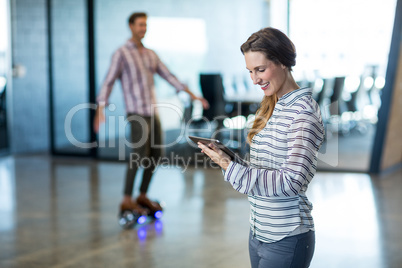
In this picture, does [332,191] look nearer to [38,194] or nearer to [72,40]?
[38,194]

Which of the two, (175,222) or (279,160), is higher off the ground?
(279,160)

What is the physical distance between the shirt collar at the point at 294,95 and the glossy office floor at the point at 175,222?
2117 millimetres

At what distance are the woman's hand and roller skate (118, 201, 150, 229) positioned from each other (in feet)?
9.34

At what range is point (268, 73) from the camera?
74.2 inches

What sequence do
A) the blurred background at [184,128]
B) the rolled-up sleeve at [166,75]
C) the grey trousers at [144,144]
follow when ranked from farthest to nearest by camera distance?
1. the rolled-up sleeve at [166,75]
2. the grey trousers at [144,144]
3. the blurred background at [184,128]

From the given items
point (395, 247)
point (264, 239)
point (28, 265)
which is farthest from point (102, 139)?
point (264, 239)

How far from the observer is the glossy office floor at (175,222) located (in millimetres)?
3955

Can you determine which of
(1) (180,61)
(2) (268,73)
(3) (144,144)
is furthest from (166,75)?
(2) (268,73)

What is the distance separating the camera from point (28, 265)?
12.6ft

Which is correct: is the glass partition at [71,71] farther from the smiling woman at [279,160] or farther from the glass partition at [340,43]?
the smiling woman at [279,160]

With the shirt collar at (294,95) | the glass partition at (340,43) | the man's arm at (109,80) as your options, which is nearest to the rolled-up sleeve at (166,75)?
the man's arm at (109,80)

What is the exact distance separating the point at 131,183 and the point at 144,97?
0.68 m

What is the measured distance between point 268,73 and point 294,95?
0.11 metres

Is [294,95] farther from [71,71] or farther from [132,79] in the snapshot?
[71,71]
